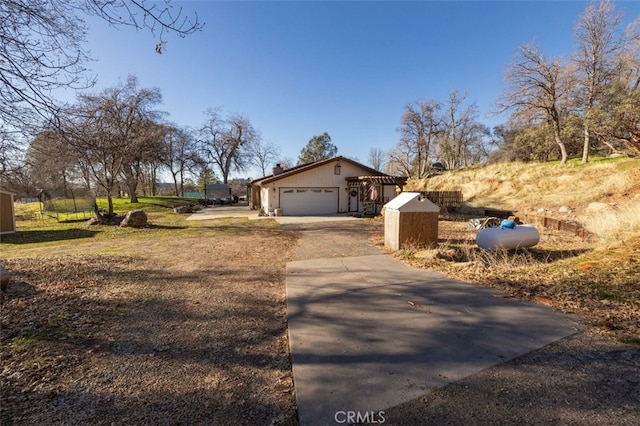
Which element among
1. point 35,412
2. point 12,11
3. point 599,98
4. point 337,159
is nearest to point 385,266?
point 35,412

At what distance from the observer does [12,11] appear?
3559mm

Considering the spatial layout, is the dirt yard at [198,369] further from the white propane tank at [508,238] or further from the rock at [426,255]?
the white propane tank at [508,238]

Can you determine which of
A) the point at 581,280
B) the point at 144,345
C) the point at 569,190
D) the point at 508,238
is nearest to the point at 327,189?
the point at 508,238

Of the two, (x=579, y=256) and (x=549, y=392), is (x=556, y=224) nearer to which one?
(x=579, y=256)

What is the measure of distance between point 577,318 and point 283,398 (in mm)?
3904

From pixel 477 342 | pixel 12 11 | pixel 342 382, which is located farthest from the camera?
pixel 12 11

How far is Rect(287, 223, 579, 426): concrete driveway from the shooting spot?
249 centimetres

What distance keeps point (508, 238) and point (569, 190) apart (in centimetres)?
1330

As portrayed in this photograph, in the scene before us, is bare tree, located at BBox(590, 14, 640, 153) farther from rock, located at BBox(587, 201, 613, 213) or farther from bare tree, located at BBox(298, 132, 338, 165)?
bare tree, located at BBox(298, 132, 338, 165)

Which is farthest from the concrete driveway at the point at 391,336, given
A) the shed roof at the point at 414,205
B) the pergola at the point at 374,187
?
the pergola at the point at 374,187

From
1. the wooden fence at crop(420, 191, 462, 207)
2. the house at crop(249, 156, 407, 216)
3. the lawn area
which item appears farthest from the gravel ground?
the wooden fence at crop(420, 191, 462, 207)

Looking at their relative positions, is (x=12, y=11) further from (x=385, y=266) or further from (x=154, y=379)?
(x=385, y=266)

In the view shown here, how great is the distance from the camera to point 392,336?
3.48 metres

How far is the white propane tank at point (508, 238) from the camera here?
27.6 feet
